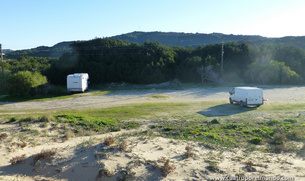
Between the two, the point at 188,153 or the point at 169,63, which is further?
the point at 169,63

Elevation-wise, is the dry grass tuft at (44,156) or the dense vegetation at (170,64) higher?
the dense vegetation at (170,64)

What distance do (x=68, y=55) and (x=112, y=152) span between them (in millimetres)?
42586

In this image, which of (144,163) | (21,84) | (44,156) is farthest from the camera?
(21,84)

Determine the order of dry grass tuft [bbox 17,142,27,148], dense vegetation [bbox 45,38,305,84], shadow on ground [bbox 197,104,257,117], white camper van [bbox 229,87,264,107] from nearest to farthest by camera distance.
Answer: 1. dry grass tuft [bbox 17,142,27,148]
2. shadow on ground [bbox 197,104,257,117]
3. white camper van [bbox 229,87,264,107]
4. dense vegetation [bbox 45,38,305,84]

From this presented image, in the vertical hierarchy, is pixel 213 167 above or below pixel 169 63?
below

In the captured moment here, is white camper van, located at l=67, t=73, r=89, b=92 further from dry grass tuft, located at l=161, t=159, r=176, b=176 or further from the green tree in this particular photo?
the green tree

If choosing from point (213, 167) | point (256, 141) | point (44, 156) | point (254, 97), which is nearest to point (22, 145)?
point (44, 156)

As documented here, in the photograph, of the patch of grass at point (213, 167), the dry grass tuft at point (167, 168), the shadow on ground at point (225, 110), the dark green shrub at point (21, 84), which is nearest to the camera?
the dry grass tuft at point (167, 168)

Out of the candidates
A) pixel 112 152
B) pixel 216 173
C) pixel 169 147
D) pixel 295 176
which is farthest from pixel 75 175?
pixel 295 176

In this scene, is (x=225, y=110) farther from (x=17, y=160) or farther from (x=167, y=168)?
(x=17, y=160)

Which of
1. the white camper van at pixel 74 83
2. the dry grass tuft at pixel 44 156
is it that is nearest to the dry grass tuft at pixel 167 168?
the dry grass tuft at pixel 44 156

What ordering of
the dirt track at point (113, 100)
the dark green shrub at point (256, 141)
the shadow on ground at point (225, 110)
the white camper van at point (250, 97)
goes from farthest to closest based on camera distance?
1. the dirt track at point (113, 100)
2. the white camper van at point (250, 97)
3. the shadow on ground at point (225, 110)
4. the dark green shrub at point (256, 141)

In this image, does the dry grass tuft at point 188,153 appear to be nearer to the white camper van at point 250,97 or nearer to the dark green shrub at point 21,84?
the white camper van at point 250,97

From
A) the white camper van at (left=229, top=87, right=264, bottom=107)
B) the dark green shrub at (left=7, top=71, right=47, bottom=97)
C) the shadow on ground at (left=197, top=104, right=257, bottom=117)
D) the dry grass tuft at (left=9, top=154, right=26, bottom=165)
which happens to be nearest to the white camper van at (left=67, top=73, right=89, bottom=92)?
the dark green shrub at (left=7, top=71, right=47, bottom=97)
